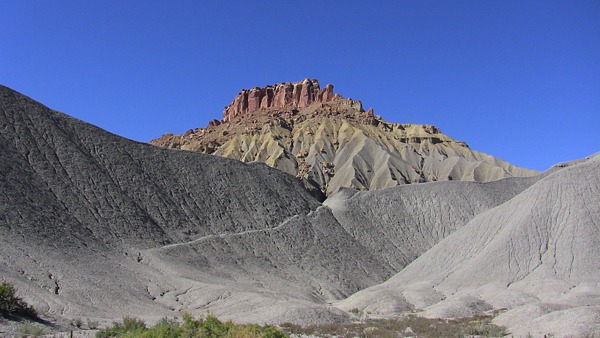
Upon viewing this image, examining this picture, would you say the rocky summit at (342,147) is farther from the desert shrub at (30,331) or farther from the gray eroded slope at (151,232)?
the desert shrub at (30,331)

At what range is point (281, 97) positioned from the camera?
155000mm

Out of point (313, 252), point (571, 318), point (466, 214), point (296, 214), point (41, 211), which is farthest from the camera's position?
point (466, 214)

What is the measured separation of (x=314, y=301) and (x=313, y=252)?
1180cm

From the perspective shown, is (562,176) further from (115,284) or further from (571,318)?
(115,284)

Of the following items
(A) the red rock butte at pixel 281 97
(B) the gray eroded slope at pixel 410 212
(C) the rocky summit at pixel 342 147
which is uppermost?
(A) the red rock butte at pixel 281 97

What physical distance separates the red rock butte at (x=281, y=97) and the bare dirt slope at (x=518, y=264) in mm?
90097

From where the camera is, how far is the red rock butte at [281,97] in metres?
150

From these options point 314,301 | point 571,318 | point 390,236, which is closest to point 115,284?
point 314,301

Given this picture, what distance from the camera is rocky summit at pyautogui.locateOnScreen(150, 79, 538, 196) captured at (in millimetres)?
104125

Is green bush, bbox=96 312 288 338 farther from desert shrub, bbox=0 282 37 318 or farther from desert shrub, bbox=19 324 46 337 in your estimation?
desert shrub, bbox=0 282 37 318

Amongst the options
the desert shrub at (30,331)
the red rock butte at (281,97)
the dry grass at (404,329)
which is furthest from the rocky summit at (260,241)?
the red rock butte at (281,97)

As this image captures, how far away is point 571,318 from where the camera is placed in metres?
26.1

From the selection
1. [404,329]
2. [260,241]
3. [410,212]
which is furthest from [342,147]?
[404,329]

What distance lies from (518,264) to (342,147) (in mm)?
65585
